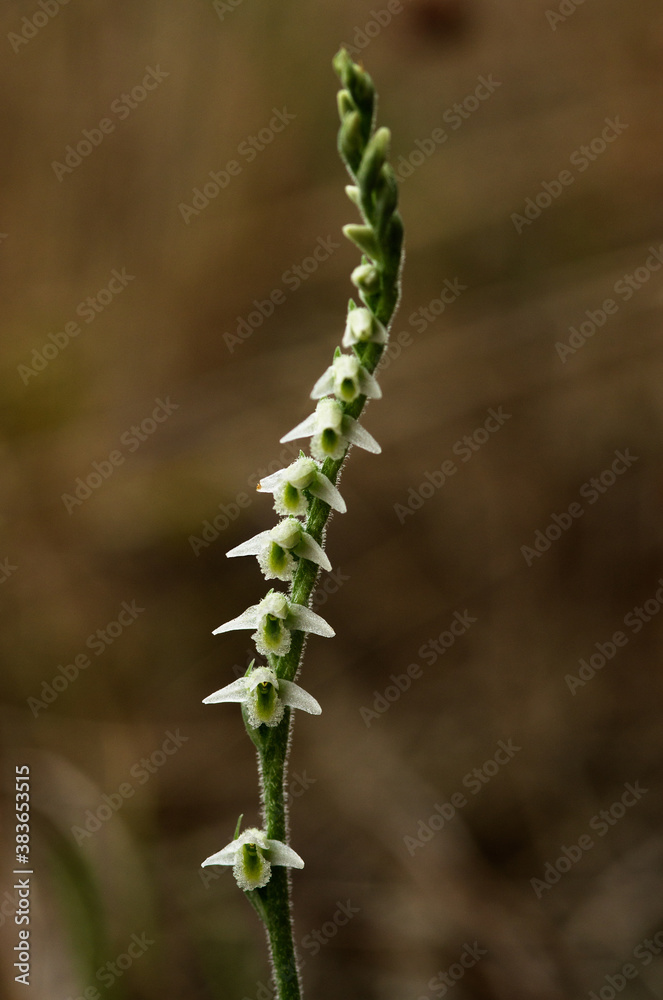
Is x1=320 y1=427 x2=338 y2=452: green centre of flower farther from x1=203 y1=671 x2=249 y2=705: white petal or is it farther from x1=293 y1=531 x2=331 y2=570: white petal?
x1=203 y1=671 x2=249 y2=705: white petal

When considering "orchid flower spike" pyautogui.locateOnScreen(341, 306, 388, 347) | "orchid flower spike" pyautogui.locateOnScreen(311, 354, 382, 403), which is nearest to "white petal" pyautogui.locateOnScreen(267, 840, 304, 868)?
"orchid flower spike" pyautogui.locateOnScreen(311, 354, 382, 403)

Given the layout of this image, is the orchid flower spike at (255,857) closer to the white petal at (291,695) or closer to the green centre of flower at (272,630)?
the white petal at (291,695)

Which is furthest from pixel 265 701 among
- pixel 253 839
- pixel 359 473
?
pixel 359 473

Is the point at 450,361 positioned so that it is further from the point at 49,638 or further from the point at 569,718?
the point at 49,638

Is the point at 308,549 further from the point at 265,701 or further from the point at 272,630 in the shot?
the point at 265,701

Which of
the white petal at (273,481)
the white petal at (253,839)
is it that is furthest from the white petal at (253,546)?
the white petal at (253,839)
